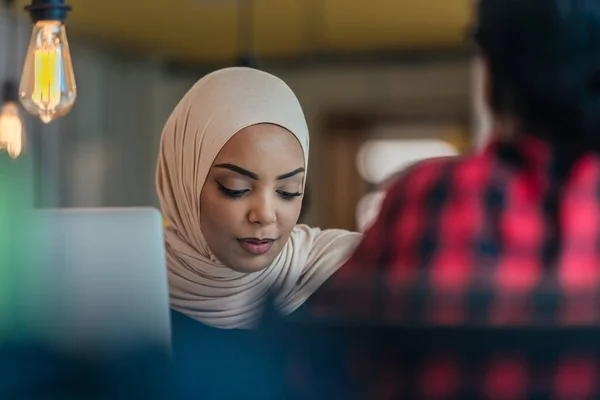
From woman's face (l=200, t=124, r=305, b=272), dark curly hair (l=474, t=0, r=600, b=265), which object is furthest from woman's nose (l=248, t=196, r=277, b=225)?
dark curly hair (l=474, t=0, r=600, b=265)

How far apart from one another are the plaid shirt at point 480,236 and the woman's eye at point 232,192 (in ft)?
0.23

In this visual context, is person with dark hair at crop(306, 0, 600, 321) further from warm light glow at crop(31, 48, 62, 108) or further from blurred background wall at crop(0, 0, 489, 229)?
warm light glow at crop(31, 48, 62, 108)

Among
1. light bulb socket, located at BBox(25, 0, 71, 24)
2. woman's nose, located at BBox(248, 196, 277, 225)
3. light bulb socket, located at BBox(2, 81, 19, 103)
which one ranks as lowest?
woman's nose, located at BBox(248, 196, 277, 225)

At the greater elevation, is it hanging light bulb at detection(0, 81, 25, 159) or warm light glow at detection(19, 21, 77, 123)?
warm light glow at detection(19, 21, 77, 123)

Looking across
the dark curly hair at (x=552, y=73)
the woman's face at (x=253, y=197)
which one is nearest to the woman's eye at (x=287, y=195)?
the woman's face at (x=253, y=197)

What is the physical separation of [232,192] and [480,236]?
14 centimetres

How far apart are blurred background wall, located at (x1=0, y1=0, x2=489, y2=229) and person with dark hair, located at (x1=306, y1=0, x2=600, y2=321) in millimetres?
19

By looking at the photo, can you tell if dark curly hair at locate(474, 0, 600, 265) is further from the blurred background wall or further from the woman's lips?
the woman's lips

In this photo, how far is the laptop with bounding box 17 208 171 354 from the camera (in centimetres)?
56

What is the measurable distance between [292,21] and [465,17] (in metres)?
0.22

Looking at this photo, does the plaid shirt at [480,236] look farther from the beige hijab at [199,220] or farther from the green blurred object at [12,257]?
the green blurred object at [12,257]

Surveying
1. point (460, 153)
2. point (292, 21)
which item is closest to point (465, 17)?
point (460, 153)

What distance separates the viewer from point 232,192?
533mm

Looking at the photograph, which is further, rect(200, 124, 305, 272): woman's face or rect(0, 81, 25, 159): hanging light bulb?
rect(0, 81, 25, 159): hanging light bulb
